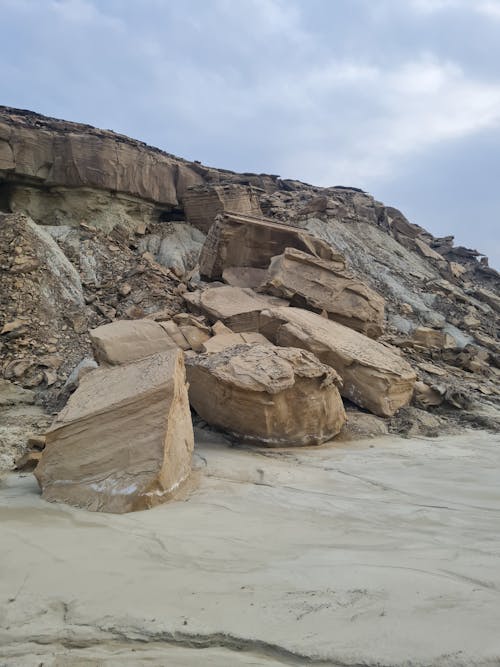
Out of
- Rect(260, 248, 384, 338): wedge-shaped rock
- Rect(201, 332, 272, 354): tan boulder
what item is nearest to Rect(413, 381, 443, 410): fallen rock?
Rect(260, 248, 384, 338): wedge-shaped rock

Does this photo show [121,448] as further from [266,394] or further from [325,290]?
[325,290]

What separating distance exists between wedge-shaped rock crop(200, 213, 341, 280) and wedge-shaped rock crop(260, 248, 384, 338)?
704 millimetres

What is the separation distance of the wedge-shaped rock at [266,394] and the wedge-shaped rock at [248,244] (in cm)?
367

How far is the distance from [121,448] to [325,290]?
4.92 metres

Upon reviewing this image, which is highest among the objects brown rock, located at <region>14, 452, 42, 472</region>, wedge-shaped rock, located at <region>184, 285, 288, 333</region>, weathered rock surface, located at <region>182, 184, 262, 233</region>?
weathered rock surface, located at <region>182, 184, 262, 233</region>

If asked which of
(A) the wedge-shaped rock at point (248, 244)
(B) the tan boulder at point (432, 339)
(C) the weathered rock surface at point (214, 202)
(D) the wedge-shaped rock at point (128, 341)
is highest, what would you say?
(C) the weathered rock surface at point (214, 202)

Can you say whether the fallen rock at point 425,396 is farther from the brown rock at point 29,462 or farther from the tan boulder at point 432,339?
the brown rock at point 29,462

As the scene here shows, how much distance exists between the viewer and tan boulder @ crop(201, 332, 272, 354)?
562 centimetres

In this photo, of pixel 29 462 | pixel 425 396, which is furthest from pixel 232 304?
pixel 29 462

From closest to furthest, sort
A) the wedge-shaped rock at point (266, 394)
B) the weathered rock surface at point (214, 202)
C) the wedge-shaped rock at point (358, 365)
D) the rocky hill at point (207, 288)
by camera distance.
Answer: the wedge-shaped rock at point (266, 394)
the wedge-shaped rock at point (358, 365)
the rocky hill at point (207, 288)
the weathered rock surface at point (214, 202)

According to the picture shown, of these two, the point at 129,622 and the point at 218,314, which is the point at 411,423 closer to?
the point at 218,314

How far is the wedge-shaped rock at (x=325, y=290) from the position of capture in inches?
296

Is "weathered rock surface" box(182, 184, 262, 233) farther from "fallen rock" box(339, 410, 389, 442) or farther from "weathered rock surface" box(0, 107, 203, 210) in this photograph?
"fallen rock" box(339, 410, 389, 442)

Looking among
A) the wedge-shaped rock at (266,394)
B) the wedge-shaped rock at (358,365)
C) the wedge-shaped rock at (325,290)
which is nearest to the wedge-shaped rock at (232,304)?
the wedge-shaped rock at (325,290)
